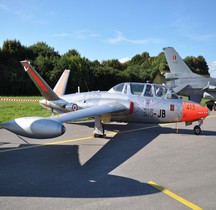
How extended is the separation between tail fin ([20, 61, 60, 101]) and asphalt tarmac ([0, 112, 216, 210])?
2605mm

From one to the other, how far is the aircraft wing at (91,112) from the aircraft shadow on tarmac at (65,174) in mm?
1053

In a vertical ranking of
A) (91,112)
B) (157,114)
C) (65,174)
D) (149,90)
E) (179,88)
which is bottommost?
(65,174)

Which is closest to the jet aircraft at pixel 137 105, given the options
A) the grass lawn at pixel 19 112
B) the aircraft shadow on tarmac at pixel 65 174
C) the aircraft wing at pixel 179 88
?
the aircraft shadow on tarmac at pixel 65 174

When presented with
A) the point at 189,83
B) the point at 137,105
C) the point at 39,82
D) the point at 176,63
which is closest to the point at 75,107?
the point at 39,82

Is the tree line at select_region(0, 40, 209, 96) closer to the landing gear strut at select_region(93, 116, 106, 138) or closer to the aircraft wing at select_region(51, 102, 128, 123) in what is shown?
the aircraft wing at select_region(51, 102, 128, 123)

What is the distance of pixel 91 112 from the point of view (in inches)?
323

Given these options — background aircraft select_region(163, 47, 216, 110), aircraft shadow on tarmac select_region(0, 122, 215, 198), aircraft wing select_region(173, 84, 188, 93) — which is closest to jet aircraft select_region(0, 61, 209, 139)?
aircraft shadow on tarmac select_region(0, 122, 215, 198)

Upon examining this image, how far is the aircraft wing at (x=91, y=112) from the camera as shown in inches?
263

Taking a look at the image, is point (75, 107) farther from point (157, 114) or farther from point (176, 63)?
point (176, 63)

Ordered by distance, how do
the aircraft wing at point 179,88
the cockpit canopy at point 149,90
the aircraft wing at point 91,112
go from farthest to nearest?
1. the aircraft wing at point 179,88
2. the cockpit canopy at point 149,90
3. the aircraft wing at point 91,112

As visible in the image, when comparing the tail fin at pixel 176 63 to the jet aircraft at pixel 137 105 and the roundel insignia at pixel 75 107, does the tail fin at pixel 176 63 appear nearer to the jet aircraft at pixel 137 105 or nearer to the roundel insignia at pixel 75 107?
A: the jet aircraft at pixel 137 105

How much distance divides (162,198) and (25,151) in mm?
4493

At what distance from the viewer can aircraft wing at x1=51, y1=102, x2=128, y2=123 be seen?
263 inches

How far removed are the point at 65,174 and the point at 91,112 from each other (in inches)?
123
